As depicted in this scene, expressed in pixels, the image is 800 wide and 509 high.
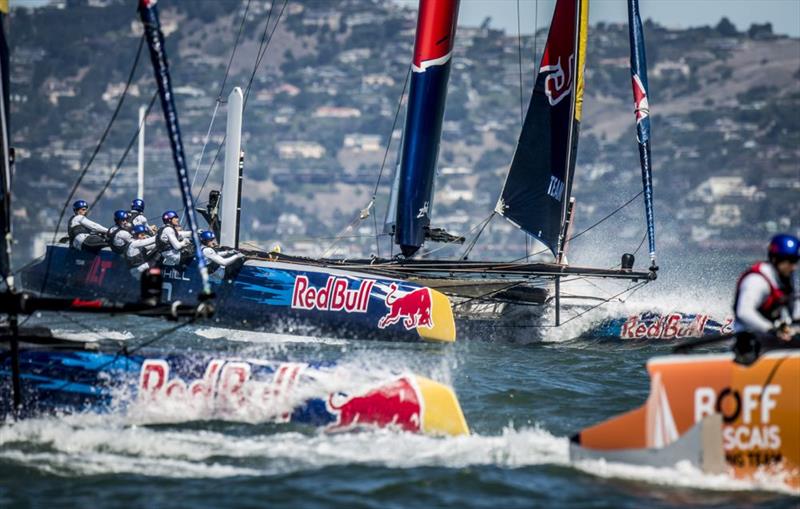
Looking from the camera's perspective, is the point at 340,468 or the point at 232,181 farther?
the point at 232,181

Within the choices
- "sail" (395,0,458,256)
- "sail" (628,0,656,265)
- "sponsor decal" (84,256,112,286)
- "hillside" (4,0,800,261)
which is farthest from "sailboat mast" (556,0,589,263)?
"hillside" (4,0,800,261)

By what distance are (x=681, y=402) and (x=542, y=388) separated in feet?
13.5

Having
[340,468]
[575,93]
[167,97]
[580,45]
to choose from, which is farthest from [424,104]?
[340,468]

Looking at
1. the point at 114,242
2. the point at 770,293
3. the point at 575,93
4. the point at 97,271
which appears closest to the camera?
the point at 770,293

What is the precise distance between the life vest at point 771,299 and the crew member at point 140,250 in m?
8.88

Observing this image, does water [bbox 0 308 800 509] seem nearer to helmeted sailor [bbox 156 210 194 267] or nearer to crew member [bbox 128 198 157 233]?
helmeted sailor [bbox 156 210 194 267]

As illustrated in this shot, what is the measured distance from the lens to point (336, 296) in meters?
14.2

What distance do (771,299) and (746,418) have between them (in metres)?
0.75

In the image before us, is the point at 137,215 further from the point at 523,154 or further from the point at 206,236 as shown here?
the point at 523,154

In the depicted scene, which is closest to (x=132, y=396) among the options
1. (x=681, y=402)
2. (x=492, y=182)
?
(x=681, y=402)

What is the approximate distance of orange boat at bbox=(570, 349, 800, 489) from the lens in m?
7.78

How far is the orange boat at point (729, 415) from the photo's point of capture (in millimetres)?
7777

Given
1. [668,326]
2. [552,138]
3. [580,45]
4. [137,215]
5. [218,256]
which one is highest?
[580,45]

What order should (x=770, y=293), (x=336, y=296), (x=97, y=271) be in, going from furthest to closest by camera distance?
(x=97, y=271)
(x=336, y=296)
(x=770, y=293)
